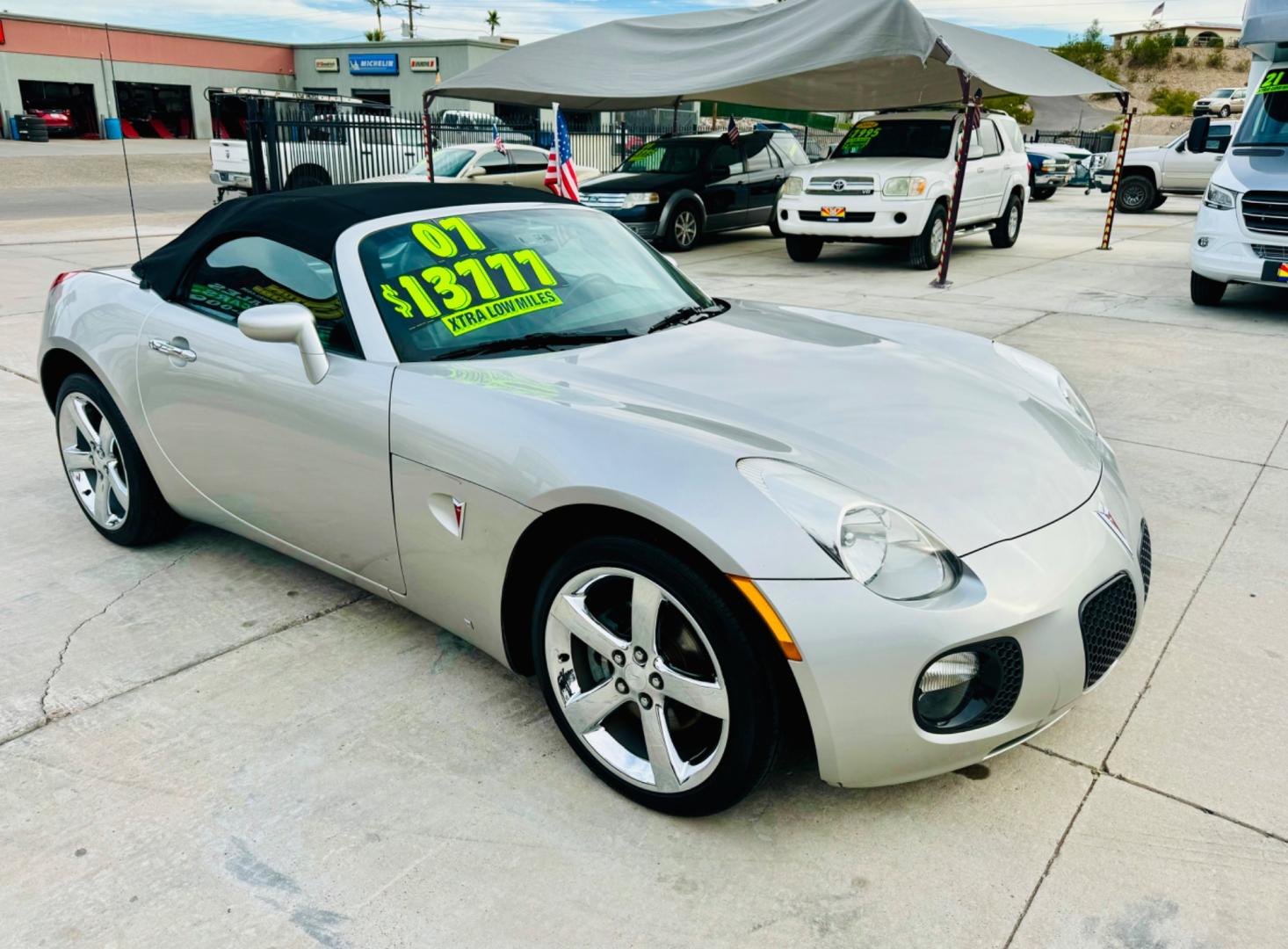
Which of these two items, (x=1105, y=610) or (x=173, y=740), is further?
(x=173, y=740)

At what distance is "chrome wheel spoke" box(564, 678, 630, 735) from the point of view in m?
2.43

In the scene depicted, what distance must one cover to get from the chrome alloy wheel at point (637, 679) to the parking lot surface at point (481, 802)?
142mm

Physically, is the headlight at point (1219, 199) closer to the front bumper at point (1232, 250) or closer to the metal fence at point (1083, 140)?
the front bumper at point (1232, 250)

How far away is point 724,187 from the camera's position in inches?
549

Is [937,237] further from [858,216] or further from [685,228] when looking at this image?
[685,228]

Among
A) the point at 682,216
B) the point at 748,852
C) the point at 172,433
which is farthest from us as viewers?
the point at 682,216

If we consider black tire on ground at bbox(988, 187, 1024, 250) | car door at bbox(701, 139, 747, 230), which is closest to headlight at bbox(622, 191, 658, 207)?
car door at bbox(701, 139, 747, 230)

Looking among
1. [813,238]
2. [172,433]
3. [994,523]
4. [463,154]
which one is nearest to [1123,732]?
[994,523]

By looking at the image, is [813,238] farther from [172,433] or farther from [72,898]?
A: [72,898]

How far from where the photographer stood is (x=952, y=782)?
252 cm

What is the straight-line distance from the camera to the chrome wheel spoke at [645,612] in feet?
7.39

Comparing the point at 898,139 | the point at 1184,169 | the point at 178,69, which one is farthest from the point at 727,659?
the point at 178,69

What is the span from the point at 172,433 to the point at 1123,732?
3.14 meters

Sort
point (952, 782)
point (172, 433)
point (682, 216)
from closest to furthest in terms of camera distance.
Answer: point (952, 782) < point (172, 433) < point (682, 216)
